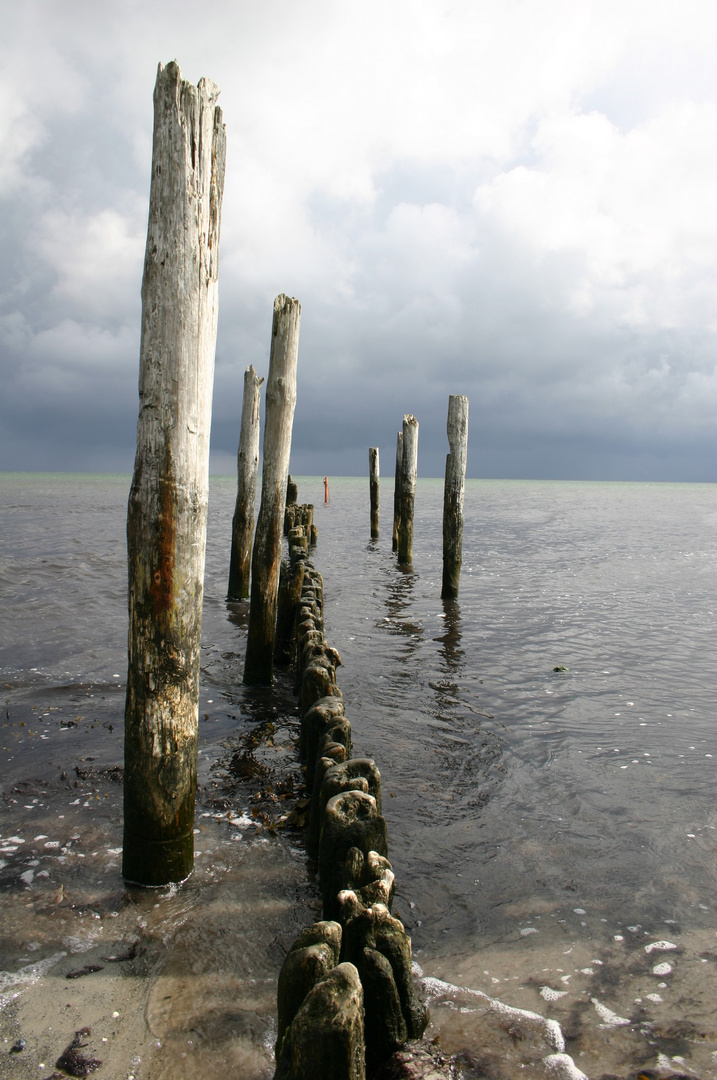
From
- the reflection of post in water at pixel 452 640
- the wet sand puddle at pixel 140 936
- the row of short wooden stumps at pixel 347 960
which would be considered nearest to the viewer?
the row of short wooden stumps at pixel 347 960

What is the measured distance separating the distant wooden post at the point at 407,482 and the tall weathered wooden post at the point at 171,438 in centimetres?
1492

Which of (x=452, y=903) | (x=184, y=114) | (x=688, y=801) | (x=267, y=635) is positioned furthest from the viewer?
(x=267, y=635)

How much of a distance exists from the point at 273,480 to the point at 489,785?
162 inches

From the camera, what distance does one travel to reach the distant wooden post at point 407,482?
18656 millimetres

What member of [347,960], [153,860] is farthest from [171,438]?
[347,960]

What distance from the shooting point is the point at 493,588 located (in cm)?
1720

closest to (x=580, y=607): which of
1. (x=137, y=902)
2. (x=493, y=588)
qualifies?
(x=493, y=588)

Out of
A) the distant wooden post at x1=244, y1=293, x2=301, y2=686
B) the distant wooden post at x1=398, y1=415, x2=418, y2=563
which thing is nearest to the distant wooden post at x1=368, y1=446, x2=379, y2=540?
the distant wooden post at x1=398, y1=415, x2=418, y2=563

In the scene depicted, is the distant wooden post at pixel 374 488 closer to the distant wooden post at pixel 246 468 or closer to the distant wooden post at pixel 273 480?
the distant wooden post at pixel 246 468

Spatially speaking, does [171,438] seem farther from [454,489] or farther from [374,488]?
[374,488]

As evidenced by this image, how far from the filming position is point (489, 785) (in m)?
5.80

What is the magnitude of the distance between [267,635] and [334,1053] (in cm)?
595

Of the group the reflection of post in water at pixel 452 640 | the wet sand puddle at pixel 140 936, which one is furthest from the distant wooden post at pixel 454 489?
the wet sand puddle at pixel 140 936

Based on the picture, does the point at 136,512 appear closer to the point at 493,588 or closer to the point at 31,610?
the point at 31,610
